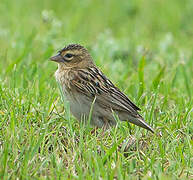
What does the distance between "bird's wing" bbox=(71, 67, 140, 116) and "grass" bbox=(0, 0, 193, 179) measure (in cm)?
24

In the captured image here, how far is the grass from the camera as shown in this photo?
5053mm

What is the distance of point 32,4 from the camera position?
43.5 ft

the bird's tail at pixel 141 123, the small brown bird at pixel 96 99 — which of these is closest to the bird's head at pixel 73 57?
the small brown bird at pixel 96 99

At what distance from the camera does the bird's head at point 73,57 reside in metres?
6.86

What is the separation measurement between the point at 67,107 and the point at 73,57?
1182 mm

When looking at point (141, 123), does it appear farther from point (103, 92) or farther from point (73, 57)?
point (73, 57)

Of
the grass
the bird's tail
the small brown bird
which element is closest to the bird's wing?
the small brown bird

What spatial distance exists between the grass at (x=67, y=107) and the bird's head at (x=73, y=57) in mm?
349

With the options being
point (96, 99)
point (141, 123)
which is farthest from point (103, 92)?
point (141, 123)

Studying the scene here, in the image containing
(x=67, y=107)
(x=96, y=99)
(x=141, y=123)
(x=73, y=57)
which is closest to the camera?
(x=67, y=107)

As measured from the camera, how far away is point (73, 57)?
6.88 m

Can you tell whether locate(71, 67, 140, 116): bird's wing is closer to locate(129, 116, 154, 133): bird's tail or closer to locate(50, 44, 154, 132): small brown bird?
locate(50, 44, 154, 132): small brown bird

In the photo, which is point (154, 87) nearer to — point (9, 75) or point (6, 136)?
point (9, 75)

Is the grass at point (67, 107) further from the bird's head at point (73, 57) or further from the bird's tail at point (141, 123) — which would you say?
A: the bird's head at point (73, 57)
